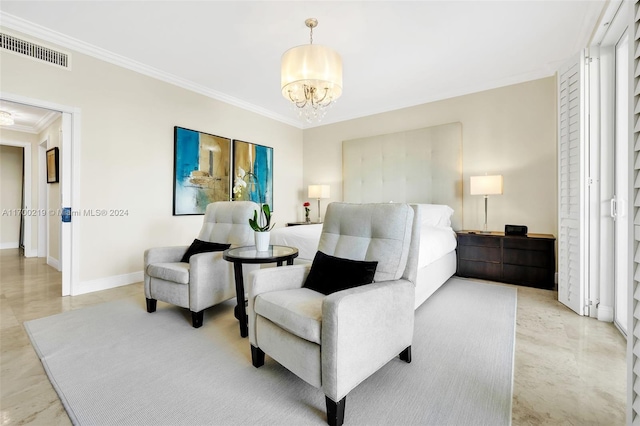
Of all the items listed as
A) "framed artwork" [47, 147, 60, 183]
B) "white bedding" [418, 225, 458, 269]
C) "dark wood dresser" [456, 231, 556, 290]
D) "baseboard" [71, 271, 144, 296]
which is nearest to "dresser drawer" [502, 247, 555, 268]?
"dark wood dresser" [456, 231, 556, 290]

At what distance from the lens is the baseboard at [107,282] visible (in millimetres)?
3220

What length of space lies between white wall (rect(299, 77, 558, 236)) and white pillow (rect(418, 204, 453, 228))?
0.36 meters

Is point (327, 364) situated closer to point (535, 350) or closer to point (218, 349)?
point (218, 349)

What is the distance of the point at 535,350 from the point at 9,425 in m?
2.98

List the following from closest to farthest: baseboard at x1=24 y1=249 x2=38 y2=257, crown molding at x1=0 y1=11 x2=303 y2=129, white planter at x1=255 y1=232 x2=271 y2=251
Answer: white planter at x1=255 y1=232 x2=271 y2=251, crown molding at x1=0 y1=11 x2=303 y2=129, baseboard at x1=24 y1=249 x2=38 y2=257

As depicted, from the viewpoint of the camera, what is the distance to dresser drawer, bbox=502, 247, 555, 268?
329cm

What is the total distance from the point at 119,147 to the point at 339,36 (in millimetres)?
2877

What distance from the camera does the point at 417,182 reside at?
14.9 ft

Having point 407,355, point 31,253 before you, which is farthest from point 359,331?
point 31,253

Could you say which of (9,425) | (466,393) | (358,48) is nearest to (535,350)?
(466,393)

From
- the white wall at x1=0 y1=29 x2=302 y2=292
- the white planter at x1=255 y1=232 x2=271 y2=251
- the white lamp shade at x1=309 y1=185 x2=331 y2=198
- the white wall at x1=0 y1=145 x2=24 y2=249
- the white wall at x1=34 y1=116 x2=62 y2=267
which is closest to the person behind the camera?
the white planter at x1=255 y1=232 x2=271 y2=251

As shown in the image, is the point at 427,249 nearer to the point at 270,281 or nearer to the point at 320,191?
the point at 270,281

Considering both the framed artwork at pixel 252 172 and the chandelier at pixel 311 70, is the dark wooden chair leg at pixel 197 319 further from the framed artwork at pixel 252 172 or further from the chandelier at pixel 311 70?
the framed artwork at pixel 252 172

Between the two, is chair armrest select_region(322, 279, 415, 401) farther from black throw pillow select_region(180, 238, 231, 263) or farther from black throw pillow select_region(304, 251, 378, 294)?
black throw pillow select_region(180, 238, 231, 263)
